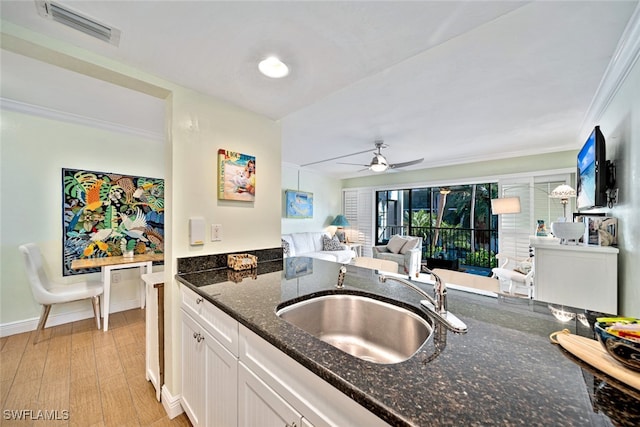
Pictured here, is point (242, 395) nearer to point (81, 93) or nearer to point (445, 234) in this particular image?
point (81, 93)

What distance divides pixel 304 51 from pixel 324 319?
5.03 ft

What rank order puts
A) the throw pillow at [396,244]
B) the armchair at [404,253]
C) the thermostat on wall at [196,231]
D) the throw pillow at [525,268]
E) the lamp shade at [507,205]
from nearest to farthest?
the thermostat on wall at [196,231] → the throw pillow at [525,268] → the lamp shade at [507,205] → the armchair at [404,253] → the throw pillow at [396,244]

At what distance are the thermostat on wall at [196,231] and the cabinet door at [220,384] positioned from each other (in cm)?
65

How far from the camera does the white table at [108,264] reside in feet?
9.12

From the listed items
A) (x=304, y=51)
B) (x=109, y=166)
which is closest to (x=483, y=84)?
(x=304, y=51)

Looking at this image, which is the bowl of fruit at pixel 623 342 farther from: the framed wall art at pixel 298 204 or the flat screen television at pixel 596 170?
the framed wall art at pixel 298 204

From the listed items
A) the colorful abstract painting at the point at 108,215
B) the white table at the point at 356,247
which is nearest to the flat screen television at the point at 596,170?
the white table at the point at 356,247

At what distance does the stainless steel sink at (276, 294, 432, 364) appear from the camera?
3.79ft

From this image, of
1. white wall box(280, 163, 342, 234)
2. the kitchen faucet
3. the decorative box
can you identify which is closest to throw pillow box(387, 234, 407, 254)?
white wall box(280, 163, 342, 234)

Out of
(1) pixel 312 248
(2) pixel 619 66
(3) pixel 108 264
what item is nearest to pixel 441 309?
(2) pixel 619 66

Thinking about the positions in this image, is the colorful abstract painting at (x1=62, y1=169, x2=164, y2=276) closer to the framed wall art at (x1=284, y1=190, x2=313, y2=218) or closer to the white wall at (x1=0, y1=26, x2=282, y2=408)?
the white wall at (x1=0, y1=26, x2=282, y2=408)

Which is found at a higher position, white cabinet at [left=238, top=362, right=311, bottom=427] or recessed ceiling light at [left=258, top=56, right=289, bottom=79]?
recessed ceiling light at [left=258, top=56, right=289, bottom=79]

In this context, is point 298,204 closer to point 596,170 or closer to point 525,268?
point 525,268

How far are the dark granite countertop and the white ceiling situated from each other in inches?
54.8
